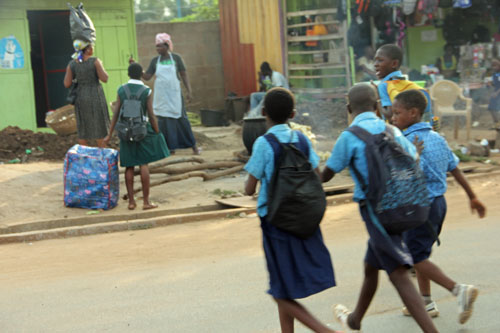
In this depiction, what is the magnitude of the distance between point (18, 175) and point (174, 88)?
308cm

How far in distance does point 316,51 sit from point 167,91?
4933mm

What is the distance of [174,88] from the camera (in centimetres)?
1098

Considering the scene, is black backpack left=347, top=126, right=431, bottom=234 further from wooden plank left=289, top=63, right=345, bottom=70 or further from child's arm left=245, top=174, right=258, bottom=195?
wooden plank left=289, top=63, right=345, bottom=70

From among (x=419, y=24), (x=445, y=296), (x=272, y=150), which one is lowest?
(x=445, y=296)

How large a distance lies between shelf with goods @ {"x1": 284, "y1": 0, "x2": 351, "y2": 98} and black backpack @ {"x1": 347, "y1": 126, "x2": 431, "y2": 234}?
11038 mm

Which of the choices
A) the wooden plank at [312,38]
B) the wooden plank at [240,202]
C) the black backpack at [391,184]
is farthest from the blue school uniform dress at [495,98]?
the black backpack at [391,184]

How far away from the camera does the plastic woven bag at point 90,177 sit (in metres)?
7.67

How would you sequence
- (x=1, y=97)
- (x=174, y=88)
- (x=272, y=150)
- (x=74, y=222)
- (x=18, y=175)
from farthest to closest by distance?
(x=1, y=97) < (x=174, y=88) < (x=18, y=175) < (x=74, y=222) < (x=272, y=150)

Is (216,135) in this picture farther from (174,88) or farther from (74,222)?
(74,222)

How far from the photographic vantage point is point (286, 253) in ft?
11.7

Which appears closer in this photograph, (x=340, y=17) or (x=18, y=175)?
(x=18, y=175)

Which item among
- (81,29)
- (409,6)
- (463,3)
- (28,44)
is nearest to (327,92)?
(409,6)

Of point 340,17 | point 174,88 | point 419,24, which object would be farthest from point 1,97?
point 419,24

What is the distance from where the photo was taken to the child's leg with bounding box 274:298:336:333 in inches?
139
